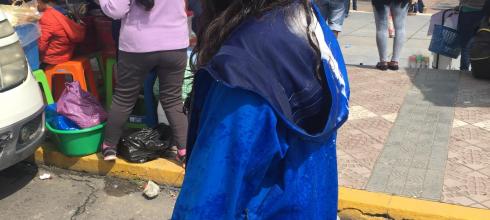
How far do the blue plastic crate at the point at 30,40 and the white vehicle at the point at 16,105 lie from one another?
0.73 metres

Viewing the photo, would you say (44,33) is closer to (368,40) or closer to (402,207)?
(402,207)

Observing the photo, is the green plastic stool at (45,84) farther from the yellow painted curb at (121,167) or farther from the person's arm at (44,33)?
the yellow painted curb at (121,167)

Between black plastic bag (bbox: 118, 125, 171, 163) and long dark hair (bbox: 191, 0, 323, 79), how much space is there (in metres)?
3.05

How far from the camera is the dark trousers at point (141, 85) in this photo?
3.88 metres

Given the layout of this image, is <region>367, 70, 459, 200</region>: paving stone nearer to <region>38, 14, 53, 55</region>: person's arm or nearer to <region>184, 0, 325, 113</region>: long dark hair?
<region>184, 0, 325, 113</region>: long dark hair

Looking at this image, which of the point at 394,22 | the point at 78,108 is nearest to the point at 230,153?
the point at 78,108

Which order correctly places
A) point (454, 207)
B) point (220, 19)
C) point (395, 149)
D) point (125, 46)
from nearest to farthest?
point (220, 19)
point (454, 207)
point (125, 46)
point (395, 149)

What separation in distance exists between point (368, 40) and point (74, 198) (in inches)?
310

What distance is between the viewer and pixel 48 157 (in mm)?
4582

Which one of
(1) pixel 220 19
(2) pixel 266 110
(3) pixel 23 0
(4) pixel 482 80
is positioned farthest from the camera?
(4) pixel 482 80

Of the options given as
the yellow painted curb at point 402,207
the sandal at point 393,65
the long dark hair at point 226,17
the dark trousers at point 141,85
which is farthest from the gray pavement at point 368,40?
the long dark hair at point 226,17

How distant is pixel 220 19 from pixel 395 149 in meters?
3.42

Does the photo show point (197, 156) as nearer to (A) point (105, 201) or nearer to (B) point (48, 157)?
(A) point (105, 201)

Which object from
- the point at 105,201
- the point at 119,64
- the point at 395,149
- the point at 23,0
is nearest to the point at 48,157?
the point at 105,201
